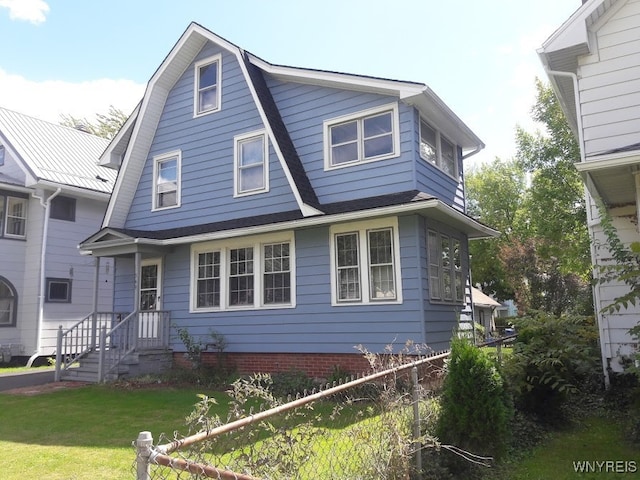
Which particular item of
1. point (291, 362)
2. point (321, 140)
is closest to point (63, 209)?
point (321, 140)

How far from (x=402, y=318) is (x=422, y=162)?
3.61 metres

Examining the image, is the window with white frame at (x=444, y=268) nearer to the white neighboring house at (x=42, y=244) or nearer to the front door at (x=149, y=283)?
the front door at (x=149, y=283)

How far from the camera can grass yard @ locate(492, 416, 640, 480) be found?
212 inches

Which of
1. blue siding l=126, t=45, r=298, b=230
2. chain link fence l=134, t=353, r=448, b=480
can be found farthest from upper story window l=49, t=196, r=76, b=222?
chain link fence l=134, t=353, r=448, b=480

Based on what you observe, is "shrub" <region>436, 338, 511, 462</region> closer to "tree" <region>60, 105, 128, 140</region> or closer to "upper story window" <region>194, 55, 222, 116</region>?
"upper story window" <region>194, 55, 222, 116</region>

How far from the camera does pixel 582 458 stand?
5898mm

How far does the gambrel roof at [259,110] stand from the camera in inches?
437

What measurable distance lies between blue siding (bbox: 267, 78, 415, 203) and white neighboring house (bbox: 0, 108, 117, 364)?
8.74m

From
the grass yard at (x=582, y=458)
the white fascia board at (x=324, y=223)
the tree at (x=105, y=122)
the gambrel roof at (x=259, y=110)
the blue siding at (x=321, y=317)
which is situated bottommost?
the grass yard at (x=582, y=458)

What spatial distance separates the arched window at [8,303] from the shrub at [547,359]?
55.1ft

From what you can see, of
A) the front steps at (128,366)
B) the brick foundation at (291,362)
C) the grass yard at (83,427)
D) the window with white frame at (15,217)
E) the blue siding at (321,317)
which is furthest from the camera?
the window with white frame at (15,217)

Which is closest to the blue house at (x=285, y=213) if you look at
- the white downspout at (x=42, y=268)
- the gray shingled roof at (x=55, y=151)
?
the white downspout at (x=42, y=268)

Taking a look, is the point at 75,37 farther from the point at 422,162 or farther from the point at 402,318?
the point at 402,318

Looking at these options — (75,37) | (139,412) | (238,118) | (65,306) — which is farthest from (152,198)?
(139,412)
